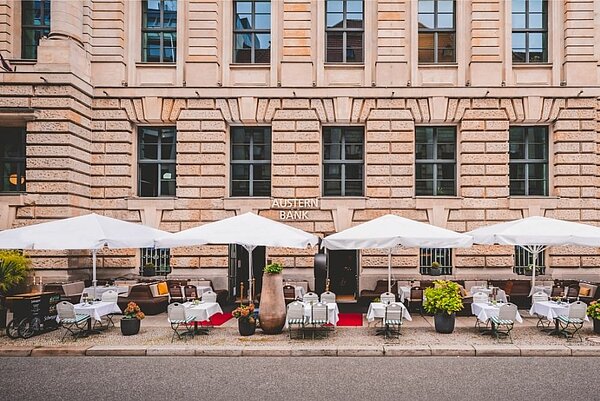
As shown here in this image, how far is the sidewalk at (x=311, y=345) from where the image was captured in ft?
39.4

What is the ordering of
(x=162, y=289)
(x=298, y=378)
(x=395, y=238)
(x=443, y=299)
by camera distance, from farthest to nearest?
(x=162, y=289) < (x=395, y=238) < (x=443, y=299) < (x=298, y=378)

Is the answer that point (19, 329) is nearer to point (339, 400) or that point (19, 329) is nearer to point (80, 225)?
point (80, 225)

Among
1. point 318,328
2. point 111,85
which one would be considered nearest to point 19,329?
point 318,328

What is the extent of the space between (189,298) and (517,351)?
33.6 ft

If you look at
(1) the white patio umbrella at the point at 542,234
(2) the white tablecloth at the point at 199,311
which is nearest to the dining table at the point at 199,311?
(2) the white tablecloth at the point at 199,311

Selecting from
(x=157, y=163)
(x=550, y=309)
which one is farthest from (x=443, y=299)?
(x=157, y=163)

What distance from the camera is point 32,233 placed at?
1380 cm

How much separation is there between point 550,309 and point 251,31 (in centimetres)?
1501

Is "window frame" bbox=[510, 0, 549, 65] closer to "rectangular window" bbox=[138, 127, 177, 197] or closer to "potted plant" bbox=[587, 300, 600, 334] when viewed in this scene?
"potted plant" bbox=[587, 300, 600, 334]

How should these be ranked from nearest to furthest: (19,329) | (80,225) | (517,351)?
(517,351), (19,329), (80,225)

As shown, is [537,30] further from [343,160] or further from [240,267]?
[240,267]

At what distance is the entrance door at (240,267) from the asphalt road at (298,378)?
9.54m

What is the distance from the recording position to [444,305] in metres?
13.7

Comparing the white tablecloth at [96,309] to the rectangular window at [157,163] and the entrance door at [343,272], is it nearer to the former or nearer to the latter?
the rectangular window at [157,163]
